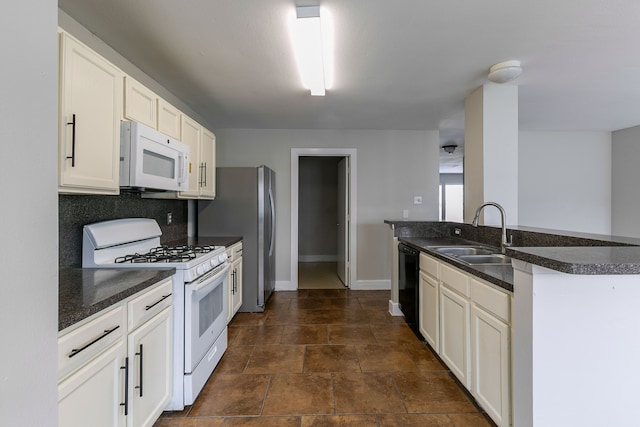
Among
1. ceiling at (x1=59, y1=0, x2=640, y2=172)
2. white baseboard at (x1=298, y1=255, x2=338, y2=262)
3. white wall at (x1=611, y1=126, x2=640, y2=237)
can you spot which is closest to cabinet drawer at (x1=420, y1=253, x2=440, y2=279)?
ceiling at (x1=59, y1=0, x2=640, y2=172)

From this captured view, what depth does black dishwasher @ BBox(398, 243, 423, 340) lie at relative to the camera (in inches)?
108

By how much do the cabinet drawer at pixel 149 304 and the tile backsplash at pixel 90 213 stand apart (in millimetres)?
596

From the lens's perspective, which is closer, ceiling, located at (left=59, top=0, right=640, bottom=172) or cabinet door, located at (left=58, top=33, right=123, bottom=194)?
cabinet door, located at (left=58, top=33, right=123, bottom=194)

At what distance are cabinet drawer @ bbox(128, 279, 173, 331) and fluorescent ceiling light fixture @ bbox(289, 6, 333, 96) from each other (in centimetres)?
172

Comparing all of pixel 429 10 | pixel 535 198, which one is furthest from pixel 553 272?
pixel 535 198

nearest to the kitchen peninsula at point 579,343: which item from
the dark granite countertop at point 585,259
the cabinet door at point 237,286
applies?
the dark granite countertop at point 585,259

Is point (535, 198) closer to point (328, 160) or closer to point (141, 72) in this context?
point (328, 160)

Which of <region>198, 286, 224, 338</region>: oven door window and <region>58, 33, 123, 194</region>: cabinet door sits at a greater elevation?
<region>58, 33, 123, 194</region>: cabinet door

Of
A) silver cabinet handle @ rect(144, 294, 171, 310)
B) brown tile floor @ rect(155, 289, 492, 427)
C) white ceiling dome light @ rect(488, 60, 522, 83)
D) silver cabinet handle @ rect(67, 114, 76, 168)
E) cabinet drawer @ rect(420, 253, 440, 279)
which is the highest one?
white ceiling dome light @ rect(488, 60, 522, 83)

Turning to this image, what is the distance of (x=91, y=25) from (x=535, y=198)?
5.48 metres

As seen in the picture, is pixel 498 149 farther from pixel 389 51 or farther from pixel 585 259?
pixel 585 259

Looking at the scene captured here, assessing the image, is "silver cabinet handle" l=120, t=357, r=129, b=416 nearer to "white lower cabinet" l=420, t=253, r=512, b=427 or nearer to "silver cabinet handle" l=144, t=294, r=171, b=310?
"silver cabinet handle" l=144, t=294, r=171, b=310

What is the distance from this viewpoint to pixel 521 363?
4.05 feet

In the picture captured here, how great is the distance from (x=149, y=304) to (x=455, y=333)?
187 cm
